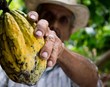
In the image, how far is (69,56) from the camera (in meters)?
1.67

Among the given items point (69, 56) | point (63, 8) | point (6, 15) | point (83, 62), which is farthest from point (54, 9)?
point (6, 15)

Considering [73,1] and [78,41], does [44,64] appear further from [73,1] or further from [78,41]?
[78,41]

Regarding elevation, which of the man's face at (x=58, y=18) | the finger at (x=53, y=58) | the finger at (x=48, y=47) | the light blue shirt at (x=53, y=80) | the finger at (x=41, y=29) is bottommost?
the light blue shirt at (x=53, y=80)

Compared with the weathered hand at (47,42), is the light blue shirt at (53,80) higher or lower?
lower

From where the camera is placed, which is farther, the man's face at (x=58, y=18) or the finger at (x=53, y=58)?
the man's face at (x=58, y=18)

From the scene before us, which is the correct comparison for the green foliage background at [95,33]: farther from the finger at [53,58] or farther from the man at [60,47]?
the finger at [53,58]

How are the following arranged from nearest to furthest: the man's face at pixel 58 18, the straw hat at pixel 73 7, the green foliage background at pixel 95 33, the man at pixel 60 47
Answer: the man at pixel 60 47
the man's face at pixel 58 18
the straw hat at pixel 73 7
the green foliage background at pixel 95 33

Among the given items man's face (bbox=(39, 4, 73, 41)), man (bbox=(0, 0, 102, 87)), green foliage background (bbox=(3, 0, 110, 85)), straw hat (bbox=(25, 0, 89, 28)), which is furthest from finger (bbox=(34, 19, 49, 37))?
green foliage background (bbox=(3, 0, 110, 85))

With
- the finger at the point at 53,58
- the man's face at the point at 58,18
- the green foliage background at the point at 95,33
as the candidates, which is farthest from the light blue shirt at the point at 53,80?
the green foliage background at the point at 95,33

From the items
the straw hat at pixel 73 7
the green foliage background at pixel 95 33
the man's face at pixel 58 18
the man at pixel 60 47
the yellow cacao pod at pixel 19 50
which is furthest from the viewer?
the green foliage background at pixel 95 33

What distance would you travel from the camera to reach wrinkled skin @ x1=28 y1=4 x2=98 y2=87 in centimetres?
118

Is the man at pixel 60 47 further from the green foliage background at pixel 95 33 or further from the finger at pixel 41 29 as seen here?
the green foliage background at pixel 95 33

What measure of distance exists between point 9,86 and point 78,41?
1.98 metres

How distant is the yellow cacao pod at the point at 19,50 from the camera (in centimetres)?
110
